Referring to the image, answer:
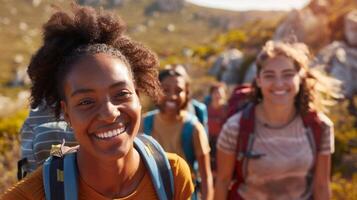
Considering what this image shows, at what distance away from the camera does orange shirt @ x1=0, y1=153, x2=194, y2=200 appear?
1831 millimetres

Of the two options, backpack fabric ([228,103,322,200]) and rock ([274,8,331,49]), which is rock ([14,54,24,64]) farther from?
backpack fabric ([228,103,322,200])

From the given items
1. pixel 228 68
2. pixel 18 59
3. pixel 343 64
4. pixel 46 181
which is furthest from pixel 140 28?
pixel 46 181

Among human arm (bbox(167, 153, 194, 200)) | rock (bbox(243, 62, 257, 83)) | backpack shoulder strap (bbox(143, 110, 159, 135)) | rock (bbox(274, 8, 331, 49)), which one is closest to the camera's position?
human arm (bbox(167, 153, 194, 200))

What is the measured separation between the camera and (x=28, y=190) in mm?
1838

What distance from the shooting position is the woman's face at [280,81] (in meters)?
3.29

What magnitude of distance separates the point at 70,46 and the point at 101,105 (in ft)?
1.08

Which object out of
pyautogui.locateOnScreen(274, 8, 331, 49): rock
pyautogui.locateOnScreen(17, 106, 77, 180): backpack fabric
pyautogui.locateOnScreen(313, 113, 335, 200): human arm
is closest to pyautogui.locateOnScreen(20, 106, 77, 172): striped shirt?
pyautogui.locateOnScreen(17, 106, 77, 180): backpack fabric

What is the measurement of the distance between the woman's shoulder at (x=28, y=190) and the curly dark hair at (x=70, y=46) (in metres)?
0.39

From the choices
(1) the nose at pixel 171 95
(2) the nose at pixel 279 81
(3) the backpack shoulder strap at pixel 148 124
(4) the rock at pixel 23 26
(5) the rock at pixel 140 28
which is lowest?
(3) the backpack shoulder strap at pixel 148 124

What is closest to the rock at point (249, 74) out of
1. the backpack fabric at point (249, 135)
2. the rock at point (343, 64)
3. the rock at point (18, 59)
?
the rock at point (343, 64)

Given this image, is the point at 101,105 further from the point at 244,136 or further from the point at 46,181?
the point at 244,136

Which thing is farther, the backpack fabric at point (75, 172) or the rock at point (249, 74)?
the rock at point (249, 74)

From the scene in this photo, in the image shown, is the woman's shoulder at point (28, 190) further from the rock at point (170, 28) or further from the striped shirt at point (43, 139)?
the rock at point (170, 28)

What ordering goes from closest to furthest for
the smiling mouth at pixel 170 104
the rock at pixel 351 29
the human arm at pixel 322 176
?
the human arm at pixel 322 176, the smiling mouth at pixel 170 104, the rock at pixel 351 29
